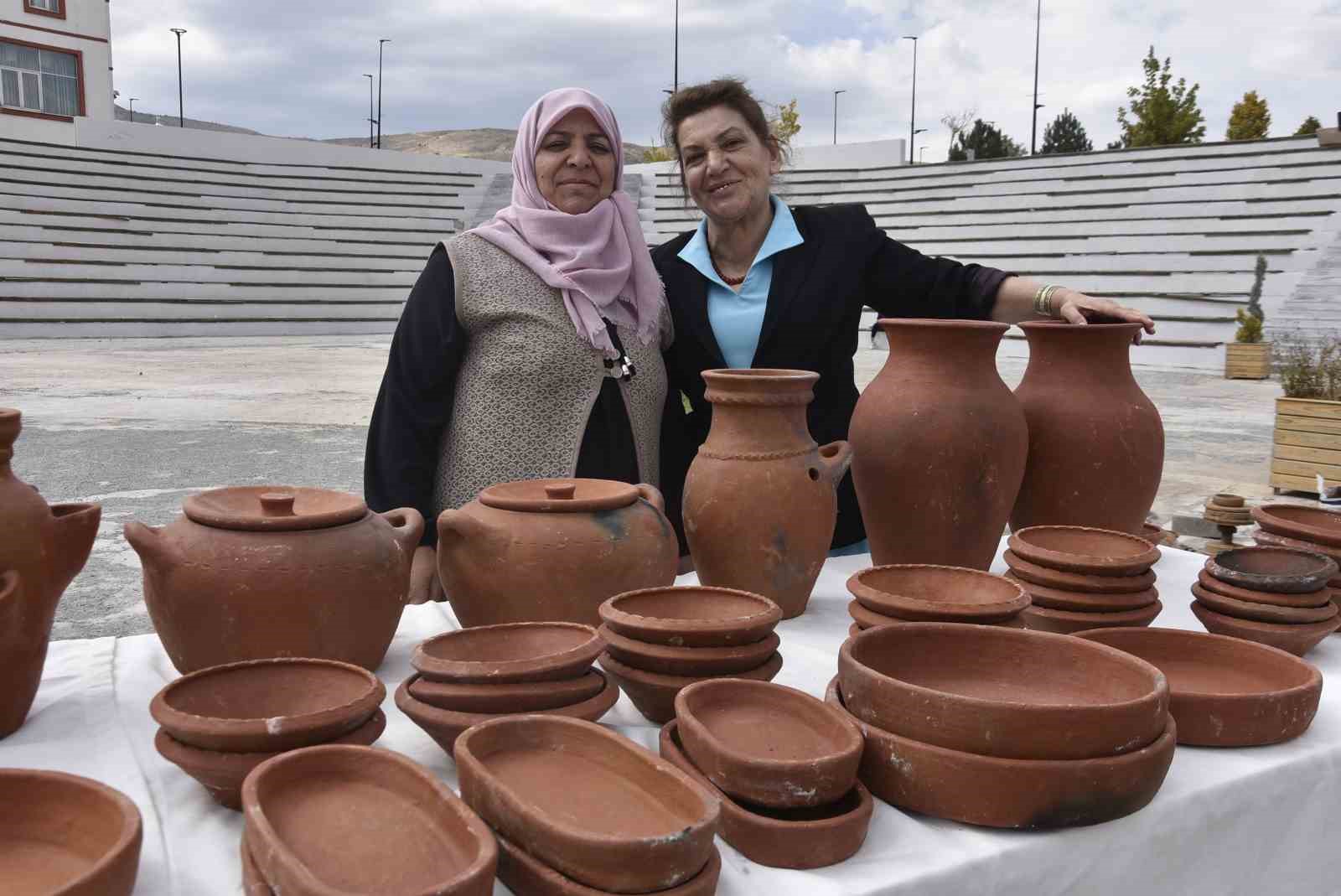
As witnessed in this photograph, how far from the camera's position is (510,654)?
51.8 inches

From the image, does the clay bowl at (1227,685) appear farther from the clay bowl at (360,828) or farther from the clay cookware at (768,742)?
the clay bowl at (360,828)

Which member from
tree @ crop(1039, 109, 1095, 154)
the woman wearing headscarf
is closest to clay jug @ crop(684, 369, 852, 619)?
the woman wearing headscarf

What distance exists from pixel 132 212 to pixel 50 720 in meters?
18.9

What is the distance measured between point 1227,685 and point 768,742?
0.72 meters

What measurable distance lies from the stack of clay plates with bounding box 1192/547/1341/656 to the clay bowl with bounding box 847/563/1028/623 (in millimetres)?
396

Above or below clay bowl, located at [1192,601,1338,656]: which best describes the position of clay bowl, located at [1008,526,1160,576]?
above

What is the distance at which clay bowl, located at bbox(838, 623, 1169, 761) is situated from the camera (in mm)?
1066

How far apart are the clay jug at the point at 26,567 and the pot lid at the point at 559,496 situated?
1.78ft

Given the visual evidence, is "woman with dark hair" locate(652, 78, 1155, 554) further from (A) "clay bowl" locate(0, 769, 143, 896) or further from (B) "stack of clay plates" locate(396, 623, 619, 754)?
(A) "clay bowl" locate(0, 769, 143, 896)

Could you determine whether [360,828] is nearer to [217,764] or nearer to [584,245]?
[217,764]

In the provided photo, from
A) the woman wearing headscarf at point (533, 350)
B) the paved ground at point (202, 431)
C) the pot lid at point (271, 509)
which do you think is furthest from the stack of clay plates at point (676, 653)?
the paved ground at point (202, 431)

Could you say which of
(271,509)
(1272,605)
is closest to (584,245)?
(271,509)

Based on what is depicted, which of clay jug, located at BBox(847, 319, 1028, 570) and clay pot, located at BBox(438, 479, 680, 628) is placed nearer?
clay pot, located at BBox(438, 479, 680, 628)

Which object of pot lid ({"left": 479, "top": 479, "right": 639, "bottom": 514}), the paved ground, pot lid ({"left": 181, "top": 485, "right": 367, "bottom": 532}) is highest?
pot lid ({"left": 181, "top": 485, "right": 367, "bottom": 532})
